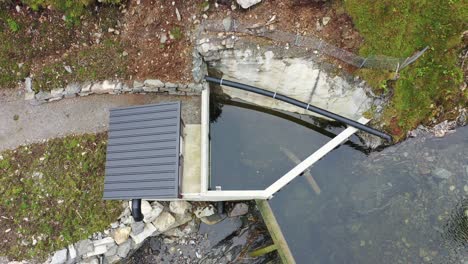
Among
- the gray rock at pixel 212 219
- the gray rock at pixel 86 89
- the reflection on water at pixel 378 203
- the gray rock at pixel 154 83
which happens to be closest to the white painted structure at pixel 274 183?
the reflection on water at pixel 378 203

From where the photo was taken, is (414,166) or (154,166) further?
(414,166)

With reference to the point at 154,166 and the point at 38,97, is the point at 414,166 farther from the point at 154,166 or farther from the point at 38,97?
the point at 38,97

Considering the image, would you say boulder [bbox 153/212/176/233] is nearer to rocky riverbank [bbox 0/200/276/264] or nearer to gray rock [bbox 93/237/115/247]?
rocky riverbank [bbox 0/200/276/264]

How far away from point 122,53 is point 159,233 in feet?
Answer: 23.8

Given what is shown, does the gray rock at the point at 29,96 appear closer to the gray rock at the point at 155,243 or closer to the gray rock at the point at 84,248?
the gray rock at the point at 84,248

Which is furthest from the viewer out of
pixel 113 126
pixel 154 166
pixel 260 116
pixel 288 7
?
pixel 260 116

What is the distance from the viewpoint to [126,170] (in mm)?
11820

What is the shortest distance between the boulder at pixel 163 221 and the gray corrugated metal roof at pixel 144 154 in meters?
2.77

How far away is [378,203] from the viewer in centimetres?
1359

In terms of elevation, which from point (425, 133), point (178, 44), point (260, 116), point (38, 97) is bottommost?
point (425, 133)

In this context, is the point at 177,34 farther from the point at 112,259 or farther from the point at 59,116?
the point at 112,259

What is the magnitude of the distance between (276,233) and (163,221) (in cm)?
433

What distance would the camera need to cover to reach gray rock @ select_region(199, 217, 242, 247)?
15.3m

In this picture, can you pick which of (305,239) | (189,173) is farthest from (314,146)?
(189,173)
